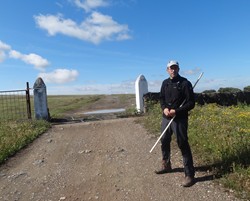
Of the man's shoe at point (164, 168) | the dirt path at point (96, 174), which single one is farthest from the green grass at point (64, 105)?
the man's shoe at point (164, 168)

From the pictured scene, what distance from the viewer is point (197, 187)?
6277 mm

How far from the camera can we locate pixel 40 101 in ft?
55.4

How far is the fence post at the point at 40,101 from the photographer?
16.9 m

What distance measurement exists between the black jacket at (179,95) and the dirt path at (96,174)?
141cm

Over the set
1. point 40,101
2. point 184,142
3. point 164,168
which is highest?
point 40,101

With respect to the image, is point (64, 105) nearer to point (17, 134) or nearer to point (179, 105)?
point (17, 134)

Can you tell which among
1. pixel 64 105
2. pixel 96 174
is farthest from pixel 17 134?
pixel 64 105

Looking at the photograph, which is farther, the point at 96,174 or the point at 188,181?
the point at 96,174

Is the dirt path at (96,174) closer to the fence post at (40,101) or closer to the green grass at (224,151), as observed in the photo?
the green grass at (224,151)

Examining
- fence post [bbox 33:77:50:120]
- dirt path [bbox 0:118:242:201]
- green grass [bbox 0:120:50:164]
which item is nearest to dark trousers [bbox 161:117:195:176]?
dirt path [bbox 0:118:242:201]

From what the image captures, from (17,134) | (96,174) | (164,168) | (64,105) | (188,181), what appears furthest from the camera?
(64,105)

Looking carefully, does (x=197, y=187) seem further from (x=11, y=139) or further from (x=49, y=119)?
(x=49, y=119)

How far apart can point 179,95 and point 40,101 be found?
37.7 feet

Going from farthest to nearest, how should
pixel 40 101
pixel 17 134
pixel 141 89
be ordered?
1. pixel 141 89
2. pixel 40 101
3. pixel 17 134
